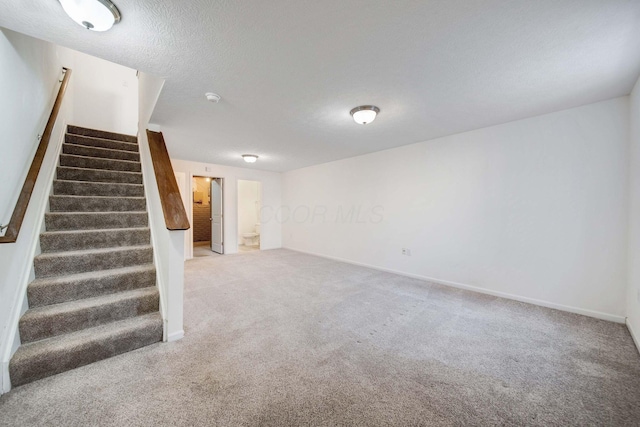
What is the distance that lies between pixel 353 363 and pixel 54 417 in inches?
70.6

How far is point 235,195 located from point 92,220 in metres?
3.80

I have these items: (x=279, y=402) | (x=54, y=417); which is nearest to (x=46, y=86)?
(x=54, y=417)

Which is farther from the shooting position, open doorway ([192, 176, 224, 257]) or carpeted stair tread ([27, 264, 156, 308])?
open doorway ([192, 176, 224, 257])

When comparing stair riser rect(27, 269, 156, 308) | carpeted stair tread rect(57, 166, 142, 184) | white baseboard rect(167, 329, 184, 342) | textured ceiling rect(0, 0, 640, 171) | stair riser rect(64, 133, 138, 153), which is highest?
textured ceiling rect(0, 0, 640, 171)

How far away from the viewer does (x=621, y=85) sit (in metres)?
2.26

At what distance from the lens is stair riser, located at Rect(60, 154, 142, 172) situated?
117 inches

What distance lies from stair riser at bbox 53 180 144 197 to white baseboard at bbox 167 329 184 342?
6.47 ft

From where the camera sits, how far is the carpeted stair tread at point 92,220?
2.34 metres

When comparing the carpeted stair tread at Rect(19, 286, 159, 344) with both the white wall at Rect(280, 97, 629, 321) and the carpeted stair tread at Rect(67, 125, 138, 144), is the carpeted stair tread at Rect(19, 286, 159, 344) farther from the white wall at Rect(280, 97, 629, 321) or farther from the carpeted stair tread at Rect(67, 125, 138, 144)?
the white wall at Rect(280, 97, 629, 321)

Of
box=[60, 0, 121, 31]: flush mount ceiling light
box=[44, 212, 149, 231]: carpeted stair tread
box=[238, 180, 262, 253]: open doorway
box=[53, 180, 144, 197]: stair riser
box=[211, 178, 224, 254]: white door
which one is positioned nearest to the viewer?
box=[60, 0, 121, 31]: flush mount ceiling light

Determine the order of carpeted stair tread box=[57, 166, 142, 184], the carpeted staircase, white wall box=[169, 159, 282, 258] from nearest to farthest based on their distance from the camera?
the carpeted staircase < carpeted stair tread box=[57, 166, 142, 184] < white wall box=[169, 159, 282, 258]

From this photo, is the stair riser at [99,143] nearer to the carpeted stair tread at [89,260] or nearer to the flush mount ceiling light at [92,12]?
the carpeted stair tread at [89,260]

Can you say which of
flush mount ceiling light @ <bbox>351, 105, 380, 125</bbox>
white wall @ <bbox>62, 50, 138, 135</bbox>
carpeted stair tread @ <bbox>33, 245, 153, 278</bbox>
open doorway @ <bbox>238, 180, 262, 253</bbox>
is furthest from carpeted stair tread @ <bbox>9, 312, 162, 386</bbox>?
open doorway @ <bbox>238, 180, 262, 253</bbox>

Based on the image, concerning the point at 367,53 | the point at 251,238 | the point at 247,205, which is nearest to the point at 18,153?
the point at 367,53
